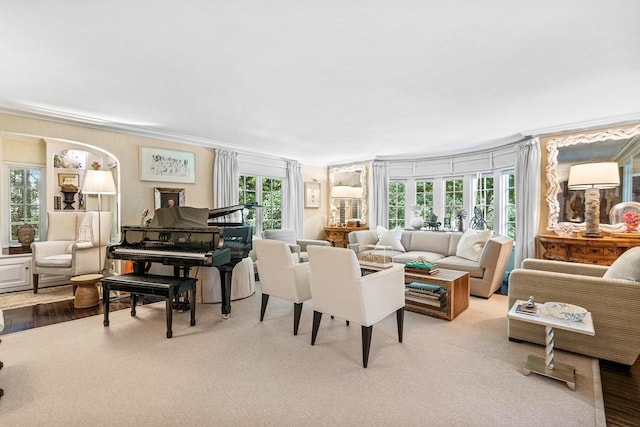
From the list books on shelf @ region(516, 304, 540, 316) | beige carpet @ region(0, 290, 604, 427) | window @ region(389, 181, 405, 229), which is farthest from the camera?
window @ region(389, 181, 405, 229)

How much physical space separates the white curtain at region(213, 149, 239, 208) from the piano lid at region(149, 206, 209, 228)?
166 cm

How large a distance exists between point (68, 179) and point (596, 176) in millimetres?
8282

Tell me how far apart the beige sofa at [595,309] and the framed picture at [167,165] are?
4.82 m

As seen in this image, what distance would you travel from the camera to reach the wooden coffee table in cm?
334

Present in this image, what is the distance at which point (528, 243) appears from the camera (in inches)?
177

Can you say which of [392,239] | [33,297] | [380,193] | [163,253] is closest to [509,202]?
[392,239]

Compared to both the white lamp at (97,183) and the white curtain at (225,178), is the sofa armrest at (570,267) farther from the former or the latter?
the white lamp at (97,183)

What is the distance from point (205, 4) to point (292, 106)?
5.89 feet

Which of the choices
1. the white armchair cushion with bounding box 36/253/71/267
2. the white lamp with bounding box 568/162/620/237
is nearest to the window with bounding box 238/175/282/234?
the white armchair cushion with bounding box 36/253/71/267

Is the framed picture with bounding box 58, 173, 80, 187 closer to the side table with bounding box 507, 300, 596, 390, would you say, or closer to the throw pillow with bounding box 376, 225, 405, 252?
the throw pillow with bounding box 376, 225, 405, 252

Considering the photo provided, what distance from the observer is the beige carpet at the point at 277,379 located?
1.78 meters

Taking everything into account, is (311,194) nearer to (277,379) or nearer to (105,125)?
(105,125)

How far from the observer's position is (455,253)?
523cm

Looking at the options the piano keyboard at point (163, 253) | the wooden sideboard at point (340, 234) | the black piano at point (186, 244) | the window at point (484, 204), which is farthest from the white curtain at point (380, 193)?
the piano keyboard at point (163, 253)
